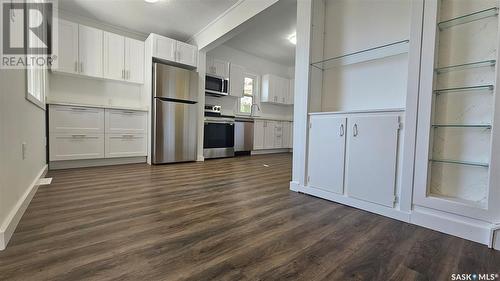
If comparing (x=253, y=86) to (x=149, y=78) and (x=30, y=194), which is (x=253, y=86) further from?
(x=30, y=194)

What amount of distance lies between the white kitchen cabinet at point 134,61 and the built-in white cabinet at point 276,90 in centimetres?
306

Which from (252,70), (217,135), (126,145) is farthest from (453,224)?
(252,70)

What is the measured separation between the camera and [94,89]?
372cm

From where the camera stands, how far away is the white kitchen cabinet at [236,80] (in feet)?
17.2

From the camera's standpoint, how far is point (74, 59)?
3.27m

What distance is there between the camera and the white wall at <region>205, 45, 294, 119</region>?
5179mm

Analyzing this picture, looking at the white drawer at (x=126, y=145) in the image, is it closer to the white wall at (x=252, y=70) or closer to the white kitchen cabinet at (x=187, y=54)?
the white kitchen cabinet at (x=187, y=54)

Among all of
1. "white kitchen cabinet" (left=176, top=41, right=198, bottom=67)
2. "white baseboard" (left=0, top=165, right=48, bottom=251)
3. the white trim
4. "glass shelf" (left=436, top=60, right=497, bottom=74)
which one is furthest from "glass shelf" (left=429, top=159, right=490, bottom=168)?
"white kitchen cabinet" (left=176, top=41, right=198, bottom=67)

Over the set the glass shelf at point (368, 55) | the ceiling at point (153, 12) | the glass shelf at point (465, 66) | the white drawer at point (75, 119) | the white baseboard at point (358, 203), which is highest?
the ceiling at point (153, 12)

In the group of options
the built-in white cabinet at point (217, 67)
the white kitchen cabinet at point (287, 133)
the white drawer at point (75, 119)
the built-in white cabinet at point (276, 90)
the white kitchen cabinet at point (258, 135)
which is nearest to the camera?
the white drawer at point (75, 119)

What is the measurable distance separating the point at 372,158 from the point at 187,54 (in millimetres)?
3475

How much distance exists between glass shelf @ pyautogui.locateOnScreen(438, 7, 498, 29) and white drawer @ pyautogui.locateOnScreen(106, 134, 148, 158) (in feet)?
12.7

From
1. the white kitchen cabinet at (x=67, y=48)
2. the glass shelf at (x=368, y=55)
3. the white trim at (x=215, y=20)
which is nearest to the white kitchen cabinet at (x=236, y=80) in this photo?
the white trim at (x=215, y=20)

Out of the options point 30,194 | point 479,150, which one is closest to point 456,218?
point 479,150
